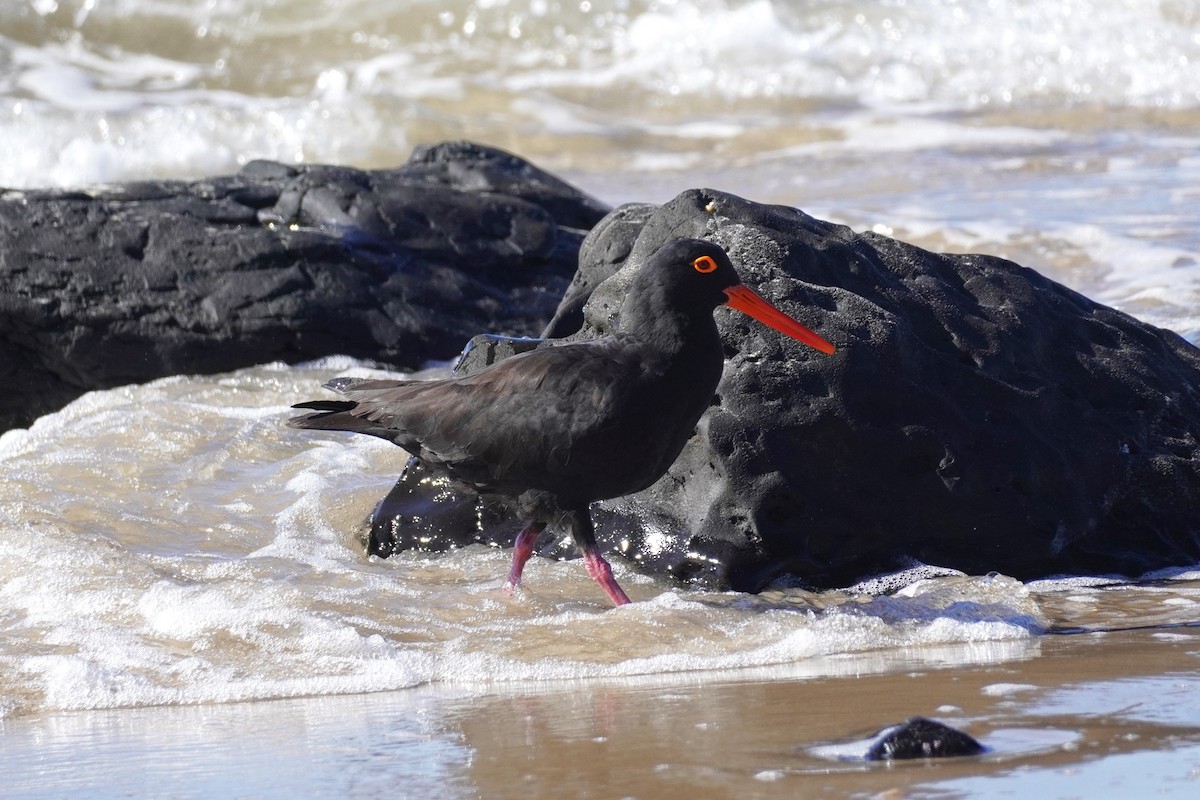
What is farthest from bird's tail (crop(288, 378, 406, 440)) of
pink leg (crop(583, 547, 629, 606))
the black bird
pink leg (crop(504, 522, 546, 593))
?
pink leg (crop(583, 547, 629, 606))

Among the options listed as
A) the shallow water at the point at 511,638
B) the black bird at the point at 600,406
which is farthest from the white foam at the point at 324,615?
the black bird at the point at 600,406

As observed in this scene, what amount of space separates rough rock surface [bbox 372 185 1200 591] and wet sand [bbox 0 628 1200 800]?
81 cm

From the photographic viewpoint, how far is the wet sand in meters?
2.92

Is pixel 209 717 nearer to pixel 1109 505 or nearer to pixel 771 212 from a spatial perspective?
pixel 771 212

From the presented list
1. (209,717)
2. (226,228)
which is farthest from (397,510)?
(226,228)

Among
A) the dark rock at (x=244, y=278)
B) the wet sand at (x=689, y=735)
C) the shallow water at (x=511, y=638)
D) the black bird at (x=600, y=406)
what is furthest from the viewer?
the dark rock at (x=244, y=278)

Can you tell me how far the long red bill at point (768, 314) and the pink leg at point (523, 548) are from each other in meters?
0.95

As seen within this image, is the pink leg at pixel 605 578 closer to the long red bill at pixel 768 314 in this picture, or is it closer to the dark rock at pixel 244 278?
the long red bill at pixel 768 314

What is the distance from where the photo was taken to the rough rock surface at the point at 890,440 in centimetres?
492

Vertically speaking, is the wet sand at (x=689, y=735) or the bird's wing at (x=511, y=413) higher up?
the bird's wing at (x=511, y=413)

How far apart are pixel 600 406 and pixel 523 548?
62 centimetres

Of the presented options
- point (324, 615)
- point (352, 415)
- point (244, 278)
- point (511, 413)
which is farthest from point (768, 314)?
point (244, 278)

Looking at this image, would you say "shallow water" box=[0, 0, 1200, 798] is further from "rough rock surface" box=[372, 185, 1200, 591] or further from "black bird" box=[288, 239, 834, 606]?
"black bird" box=[288, 239, 834, 606]

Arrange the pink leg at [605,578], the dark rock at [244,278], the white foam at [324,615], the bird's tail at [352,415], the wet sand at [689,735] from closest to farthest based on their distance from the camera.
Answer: the wet sand at [689,735]
the white foam at [324,615]
the pink leg at [605,578]
the bird's tail at [352,415]
the dark rock at [244,278]
